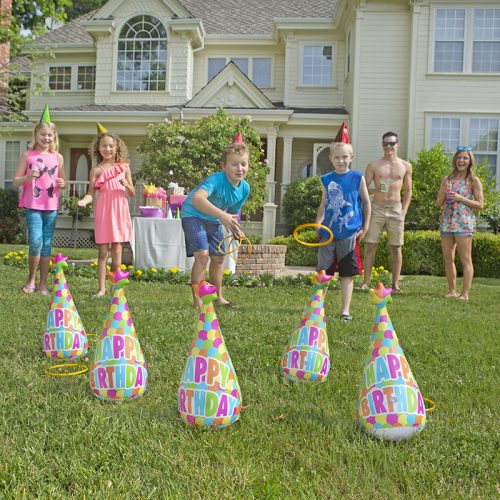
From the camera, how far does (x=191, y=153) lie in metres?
13.1

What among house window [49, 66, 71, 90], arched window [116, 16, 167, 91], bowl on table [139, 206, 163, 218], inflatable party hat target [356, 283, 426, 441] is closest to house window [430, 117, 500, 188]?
arched window [116, 16, 167, 91]

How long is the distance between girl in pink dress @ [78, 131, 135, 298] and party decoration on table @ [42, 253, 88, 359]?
2.37 meters

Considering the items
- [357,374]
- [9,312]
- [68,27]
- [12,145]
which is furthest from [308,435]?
[68,27]

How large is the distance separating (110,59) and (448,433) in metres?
18.1

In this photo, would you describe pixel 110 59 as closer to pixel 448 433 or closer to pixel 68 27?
pixel 68 27

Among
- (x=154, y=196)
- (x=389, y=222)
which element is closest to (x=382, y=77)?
(x=154, y=196)

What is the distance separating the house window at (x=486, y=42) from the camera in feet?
49.0

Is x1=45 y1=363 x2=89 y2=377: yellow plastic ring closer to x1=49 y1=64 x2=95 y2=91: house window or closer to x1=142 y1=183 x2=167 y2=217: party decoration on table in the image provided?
x1=142 y1=183 x2=167 y2=217: party decoration on table

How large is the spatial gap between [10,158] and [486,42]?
15.9 meters

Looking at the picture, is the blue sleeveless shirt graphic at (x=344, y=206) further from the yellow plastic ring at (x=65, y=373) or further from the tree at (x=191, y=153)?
the tree at (x=191, y=153)

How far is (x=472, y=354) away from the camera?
3682mm

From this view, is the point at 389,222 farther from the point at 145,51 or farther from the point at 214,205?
the point at 145,51

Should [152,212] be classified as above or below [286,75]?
below

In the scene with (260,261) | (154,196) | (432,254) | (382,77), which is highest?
(382,77)
